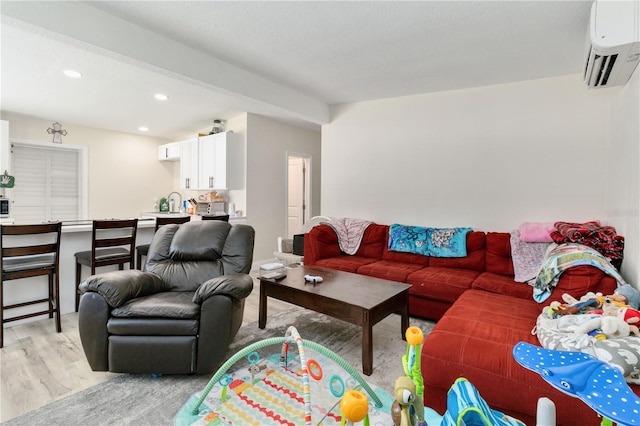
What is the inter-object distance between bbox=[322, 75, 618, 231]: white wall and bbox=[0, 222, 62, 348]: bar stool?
3.32m

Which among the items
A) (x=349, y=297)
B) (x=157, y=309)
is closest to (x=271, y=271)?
(x=349, y=297)

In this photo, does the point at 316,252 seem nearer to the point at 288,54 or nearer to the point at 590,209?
the point at 288,54

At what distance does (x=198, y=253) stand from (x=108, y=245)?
1.08 meters

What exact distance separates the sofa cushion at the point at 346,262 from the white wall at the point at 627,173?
2.17 m

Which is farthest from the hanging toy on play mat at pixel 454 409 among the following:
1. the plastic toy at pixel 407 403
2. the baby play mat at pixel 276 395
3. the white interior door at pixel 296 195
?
the white interior door at pixel 296 195

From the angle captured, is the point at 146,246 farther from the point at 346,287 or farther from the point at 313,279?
the point at 346,287

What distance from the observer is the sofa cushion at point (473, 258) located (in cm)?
329

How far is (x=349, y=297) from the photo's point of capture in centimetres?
229

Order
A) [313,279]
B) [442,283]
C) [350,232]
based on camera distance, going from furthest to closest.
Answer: [350,232], [442,283], [313,279]

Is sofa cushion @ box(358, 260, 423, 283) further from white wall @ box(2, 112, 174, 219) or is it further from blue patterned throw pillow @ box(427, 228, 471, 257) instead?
white wall @ box(2, 112, 174, 219)

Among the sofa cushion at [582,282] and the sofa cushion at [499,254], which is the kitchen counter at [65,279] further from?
the sofa cushion at [582,282]

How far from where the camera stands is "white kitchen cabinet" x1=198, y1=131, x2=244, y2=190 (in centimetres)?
478

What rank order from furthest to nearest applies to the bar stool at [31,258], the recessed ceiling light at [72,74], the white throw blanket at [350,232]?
1. the white throw blanket at [350,232]
2. the recessed ceiling light at [72,74]
3. the bar stool at [31,258]

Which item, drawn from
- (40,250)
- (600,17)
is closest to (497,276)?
(600,17)
